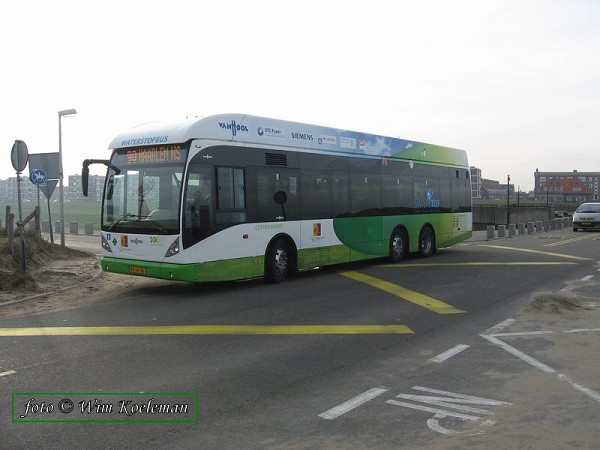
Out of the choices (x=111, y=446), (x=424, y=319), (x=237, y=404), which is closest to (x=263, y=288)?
(x=424, y=319)

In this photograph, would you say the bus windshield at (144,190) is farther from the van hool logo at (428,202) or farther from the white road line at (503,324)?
the van hool logo at (428,202)

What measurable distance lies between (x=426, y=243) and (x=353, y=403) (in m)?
13.7

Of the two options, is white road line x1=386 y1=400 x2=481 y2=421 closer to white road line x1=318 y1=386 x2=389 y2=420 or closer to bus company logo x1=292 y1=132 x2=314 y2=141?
white road line x1=318 y1=386 x2=389 y2=420

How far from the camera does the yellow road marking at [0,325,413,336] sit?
25.3ft

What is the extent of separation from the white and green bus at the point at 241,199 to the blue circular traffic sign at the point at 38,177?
606cm

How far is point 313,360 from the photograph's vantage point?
6.38 metres

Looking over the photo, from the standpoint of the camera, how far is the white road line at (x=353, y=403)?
471 cm

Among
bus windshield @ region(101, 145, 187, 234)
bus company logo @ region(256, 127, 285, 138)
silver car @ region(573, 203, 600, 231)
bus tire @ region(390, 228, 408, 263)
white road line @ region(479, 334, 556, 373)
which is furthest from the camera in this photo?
silver car @ region(573, 203, 600, 231)

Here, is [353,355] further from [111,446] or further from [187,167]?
[187,167]

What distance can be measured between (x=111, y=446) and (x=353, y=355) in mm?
3168

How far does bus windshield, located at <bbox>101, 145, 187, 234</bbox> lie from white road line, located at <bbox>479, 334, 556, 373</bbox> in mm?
5751

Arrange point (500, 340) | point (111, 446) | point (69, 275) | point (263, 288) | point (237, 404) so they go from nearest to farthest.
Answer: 1. point (111, 446)
2. point (237, 404)
3. point (500, 340)
4. point (263, 288)
5. point (69, 275)

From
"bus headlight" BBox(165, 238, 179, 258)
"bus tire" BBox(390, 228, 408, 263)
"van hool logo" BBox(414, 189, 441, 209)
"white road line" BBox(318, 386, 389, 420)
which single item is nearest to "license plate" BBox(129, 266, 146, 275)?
"bus headlight" BBox(165, 238, 179, 258)

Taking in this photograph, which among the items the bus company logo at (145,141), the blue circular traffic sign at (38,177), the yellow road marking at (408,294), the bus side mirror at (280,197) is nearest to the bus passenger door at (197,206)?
the bus company logo at (145,141)
